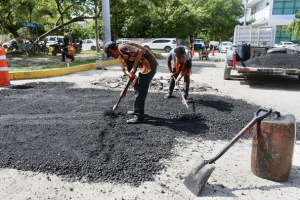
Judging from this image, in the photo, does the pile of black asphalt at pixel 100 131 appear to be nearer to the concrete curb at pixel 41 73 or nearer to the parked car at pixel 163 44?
the concrete curb at pixel 41 73

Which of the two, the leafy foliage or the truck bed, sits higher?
the leafy foliage

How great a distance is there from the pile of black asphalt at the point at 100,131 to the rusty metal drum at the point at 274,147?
1.12m

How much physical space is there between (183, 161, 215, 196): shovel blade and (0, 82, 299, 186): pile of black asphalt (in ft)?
1.44

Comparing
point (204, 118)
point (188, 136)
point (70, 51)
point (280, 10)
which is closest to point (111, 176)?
point (188, 136)

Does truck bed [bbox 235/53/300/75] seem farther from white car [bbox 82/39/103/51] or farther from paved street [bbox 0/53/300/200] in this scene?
white car [bbox 82/39/103/51]

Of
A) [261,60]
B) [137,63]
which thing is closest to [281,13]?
[261,60]

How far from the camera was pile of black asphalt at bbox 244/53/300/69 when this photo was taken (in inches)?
308

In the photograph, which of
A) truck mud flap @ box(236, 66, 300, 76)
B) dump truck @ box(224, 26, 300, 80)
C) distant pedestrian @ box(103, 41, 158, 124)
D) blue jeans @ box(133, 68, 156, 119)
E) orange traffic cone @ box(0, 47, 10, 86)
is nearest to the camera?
distant pedestrian @ box(103, 41, 158, 124)

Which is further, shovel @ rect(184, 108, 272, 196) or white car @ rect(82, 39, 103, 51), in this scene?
white car @ rect(82, 39, 103, 51)

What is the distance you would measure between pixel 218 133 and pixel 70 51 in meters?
10.9

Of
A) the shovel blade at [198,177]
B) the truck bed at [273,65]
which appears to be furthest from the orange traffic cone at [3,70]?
the truck bed at [273,65]

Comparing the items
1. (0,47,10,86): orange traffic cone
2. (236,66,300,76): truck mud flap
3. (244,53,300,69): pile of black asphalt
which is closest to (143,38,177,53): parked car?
(244,53,300,69): pile of black asphalt

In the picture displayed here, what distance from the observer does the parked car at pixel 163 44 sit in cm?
2556

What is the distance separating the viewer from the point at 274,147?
2617 mm
